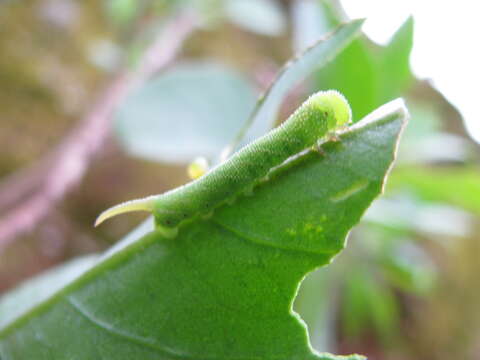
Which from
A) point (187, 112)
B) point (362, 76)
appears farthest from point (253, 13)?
point (362, 76)

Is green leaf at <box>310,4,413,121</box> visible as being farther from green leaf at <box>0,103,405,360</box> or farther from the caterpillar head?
green leaf at <box>0,103,405,360</box>

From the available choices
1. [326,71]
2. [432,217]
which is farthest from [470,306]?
[326,71]

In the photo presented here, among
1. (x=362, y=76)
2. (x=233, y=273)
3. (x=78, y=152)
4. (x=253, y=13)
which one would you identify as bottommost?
(x=362, y=76)

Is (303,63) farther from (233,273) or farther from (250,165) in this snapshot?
(233,273)

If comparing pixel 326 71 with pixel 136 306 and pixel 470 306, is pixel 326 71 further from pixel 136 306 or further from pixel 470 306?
pixel 470 306

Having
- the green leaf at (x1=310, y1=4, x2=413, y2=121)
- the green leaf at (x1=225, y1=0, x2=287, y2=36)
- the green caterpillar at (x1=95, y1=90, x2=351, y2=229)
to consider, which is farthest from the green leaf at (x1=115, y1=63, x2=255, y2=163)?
the green caterpillar at (x1=95, y1=90, x2=351, y2=229)

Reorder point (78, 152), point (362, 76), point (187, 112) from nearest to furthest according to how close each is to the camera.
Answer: point (78, 152), point (362, 76), point (187, 112)
